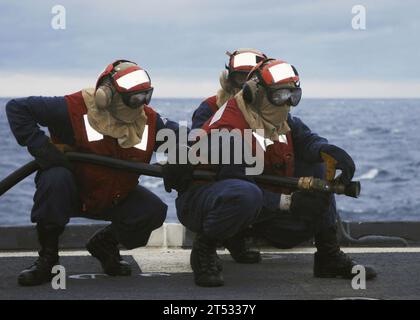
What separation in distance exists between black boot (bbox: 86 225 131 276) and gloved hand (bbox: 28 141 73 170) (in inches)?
21.3

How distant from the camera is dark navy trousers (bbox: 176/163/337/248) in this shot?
6.12 m

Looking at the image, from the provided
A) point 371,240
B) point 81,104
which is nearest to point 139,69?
point 81,104

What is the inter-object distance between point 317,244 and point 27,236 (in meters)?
2.00

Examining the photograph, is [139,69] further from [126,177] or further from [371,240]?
[371,240]

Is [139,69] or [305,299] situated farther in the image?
[139,69]

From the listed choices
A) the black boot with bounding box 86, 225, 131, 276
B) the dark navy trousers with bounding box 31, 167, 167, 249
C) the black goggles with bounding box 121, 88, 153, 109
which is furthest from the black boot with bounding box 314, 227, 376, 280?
the black goggles with bounding box 121, 88, 153, 109

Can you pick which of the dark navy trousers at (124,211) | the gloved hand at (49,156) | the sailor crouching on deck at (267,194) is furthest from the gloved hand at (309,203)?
the gloved hand at (49,156)

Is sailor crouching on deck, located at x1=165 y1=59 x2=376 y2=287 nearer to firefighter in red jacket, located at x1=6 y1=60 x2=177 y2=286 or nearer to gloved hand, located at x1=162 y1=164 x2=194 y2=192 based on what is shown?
gloved hand, located at x1=162 y1=164 x2=194 y2=192

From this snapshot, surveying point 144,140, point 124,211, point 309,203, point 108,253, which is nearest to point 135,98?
point 144,140

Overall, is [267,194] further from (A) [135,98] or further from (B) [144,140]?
(A) [135,98]

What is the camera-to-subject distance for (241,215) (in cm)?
613

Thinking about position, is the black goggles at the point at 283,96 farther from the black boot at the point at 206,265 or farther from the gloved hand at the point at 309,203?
the black boot at the point at 206,265
